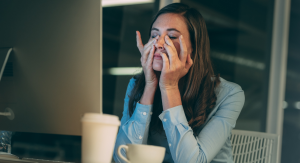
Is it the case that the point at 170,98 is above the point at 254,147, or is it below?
above

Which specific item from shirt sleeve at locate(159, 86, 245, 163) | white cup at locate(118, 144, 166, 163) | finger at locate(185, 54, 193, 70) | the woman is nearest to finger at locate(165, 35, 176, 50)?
the woman

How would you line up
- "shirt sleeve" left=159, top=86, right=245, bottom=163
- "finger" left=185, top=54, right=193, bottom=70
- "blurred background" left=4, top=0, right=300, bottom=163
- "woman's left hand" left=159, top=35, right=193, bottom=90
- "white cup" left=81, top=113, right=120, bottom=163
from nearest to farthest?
"white cup" left=81, top=113, right=120, bottom=163
"shirt sleeve" left=159, top=86, right=245, bottom=163
"woman's left hand" left=159, top=35, right=193, bottom=90
"finger" left=185, top=54, right=193, bottom=70
"blurred background" left=4, top=0, right=300, bottom=163

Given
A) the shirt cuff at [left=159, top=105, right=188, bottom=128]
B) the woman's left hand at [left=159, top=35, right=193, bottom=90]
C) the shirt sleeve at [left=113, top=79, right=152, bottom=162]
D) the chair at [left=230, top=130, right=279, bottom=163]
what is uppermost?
the woman's left hand at [left=159, top=35, right=193, bottom=90]

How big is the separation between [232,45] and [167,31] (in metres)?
1.60

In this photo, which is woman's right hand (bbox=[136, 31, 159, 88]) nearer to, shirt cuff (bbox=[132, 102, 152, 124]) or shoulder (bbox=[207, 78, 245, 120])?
shirt cuff (bbox=[132, 102, 152, 124])

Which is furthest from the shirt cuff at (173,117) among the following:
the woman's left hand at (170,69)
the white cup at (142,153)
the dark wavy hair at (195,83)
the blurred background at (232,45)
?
the blurred background at (232,45)

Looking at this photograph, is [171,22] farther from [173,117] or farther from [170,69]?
[173,117]

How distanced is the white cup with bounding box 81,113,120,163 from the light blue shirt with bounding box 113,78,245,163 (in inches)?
12.8

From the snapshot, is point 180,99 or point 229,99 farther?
point 229,99

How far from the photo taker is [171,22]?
118 cm

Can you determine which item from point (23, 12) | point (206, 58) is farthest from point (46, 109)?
point (206, 58)

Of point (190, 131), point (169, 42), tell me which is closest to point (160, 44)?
point (169, 42)

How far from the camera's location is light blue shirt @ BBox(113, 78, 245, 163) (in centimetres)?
89

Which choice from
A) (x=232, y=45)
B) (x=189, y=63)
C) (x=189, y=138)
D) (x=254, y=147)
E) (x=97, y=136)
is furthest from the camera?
(x=232, y=45)
